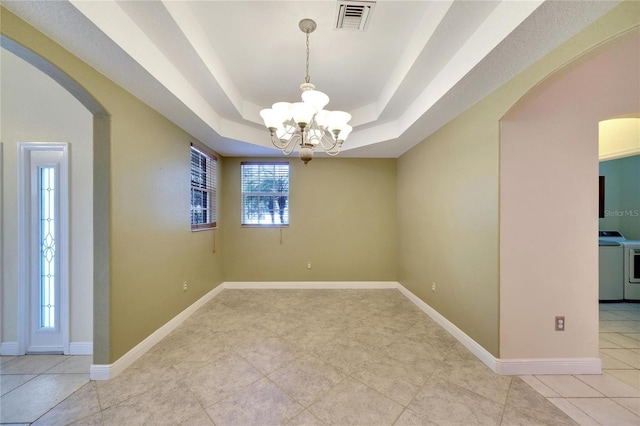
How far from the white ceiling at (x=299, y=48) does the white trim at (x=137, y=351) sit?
2359 mm

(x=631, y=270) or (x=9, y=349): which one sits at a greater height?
(x=631, y=270)

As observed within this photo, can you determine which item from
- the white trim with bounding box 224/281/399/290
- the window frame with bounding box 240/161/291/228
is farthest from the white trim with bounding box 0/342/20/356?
the window frame with bounding box 240/161/291/228

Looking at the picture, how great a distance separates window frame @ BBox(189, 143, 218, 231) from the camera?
3.50 metres

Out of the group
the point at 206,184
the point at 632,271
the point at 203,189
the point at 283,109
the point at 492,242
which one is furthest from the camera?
the point at 206,184

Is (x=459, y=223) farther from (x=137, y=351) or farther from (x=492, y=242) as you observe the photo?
(x=137, y=351)

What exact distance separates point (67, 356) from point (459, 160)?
438 centimetres

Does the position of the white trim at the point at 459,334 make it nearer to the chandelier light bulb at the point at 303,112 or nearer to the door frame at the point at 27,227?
the chandelier light bulb at the point at 303,112

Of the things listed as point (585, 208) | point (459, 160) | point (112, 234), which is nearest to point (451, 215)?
point (459, 160)

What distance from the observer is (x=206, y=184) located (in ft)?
13.0

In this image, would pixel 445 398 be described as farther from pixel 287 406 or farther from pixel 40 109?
pixel 40 109

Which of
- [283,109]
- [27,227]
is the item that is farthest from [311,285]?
[27,227]

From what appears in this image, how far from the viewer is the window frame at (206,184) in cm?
350

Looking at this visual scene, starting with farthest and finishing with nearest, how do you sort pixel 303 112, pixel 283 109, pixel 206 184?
pixel 206 184, pixel 283 109, pixel 303 112

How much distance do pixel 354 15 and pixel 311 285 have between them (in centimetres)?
400
